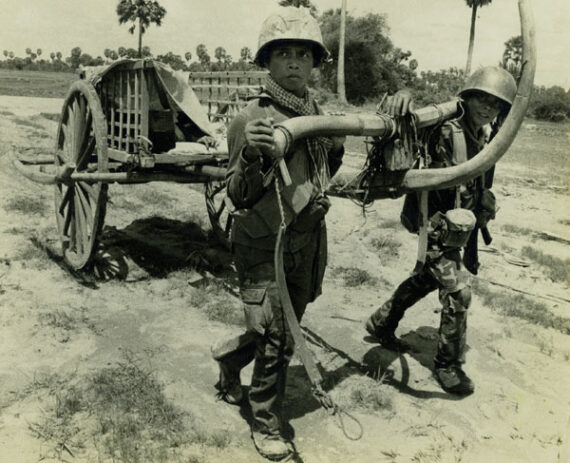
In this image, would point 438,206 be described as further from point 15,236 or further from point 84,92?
point 15,236

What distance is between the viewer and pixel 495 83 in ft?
11.7

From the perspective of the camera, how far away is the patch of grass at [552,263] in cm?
659

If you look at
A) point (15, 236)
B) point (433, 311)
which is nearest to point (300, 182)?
point (433, 311)

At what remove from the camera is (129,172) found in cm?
498

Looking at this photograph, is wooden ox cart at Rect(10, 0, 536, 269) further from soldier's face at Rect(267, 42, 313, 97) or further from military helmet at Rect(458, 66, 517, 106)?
soldier's face at Rect(267, 42, 313, 97)

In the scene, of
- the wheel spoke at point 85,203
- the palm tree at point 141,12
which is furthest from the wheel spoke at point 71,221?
the palm tree at point 141,12

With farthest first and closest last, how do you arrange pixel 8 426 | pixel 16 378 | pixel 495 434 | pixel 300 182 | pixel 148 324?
pixel 148 324 → pixel 16 378 → pixel 495 434 → pixel 8 426 → pixel 300 182

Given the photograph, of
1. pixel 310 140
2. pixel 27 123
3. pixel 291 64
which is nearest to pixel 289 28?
pixel 291 64

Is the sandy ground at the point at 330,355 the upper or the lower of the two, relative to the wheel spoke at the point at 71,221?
lower

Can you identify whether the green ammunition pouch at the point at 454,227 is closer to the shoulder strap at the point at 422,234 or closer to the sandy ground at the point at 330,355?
the shoulder strap at the point at 422,234

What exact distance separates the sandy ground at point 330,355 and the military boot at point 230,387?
6 centimetres

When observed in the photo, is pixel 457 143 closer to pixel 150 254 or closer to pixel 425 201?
pixel 425 201

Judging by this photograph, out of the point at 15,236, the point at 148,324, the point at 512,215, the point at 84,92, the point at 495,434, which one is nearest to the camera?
the point at 495,434

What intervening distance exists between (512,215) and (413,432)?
708cm
